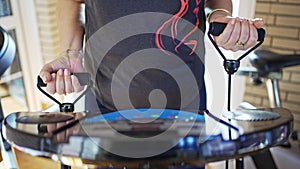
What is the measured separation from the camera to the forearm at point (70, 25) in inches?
37.1

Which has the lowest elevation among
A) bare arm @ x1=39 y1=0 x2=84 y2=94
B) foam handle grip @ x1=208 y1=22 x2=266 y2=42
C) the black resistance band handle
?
the black resistance band handle

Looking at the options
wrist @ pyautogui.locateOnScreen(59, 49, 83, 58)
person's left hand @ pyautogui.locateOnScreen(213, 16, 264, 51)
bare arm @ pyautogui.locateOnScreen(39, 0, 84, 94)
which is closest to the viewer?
person's left hand @ pyautogui.locateOnScreen(213, 16, 264, 51)

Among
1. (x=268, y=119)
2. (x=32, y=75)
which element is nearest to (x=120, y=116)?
(x=268, y=119)

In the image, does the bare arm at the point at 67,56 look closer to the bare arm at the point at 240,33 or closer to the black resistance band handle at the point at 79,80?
the black resistance band handle at the point at 79,80

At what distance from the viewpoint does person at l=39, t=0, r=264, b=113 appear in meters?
0.77

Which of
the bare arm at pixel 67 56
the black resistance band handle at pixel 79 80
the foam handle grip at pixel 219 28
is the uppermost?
the foam handle grip at pixel 219 28

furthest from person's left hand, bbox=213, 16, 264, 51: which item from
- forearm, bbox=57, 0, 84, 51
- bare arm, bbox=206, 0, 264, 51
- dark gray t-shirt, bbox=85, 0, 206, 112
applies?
forearm, bbox=57, 0, 84, 51

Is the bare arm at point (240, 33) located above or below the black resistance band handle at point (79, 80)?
above

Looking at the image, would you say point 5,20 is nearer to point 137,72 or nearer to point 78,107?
point 78,107

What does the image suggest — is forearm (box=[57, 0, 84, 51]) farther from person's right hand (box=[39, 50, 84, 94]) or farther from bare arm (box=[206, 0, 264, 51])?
bare arm (box=[206, 0, 264, 51])

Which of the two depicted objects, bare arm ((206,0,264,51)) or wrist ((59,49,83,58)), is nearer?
bare arm ((206,0,264,51))

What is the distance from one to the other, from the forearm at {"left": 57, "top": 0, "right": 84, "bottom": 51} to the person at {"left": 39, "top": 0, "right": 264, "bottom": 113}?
0.22 feet

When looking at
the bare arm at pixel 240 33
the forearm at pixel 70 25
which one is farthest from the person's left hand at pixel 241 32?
the forearm at pixel 70 25

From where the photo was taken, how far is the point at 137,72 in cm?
82
